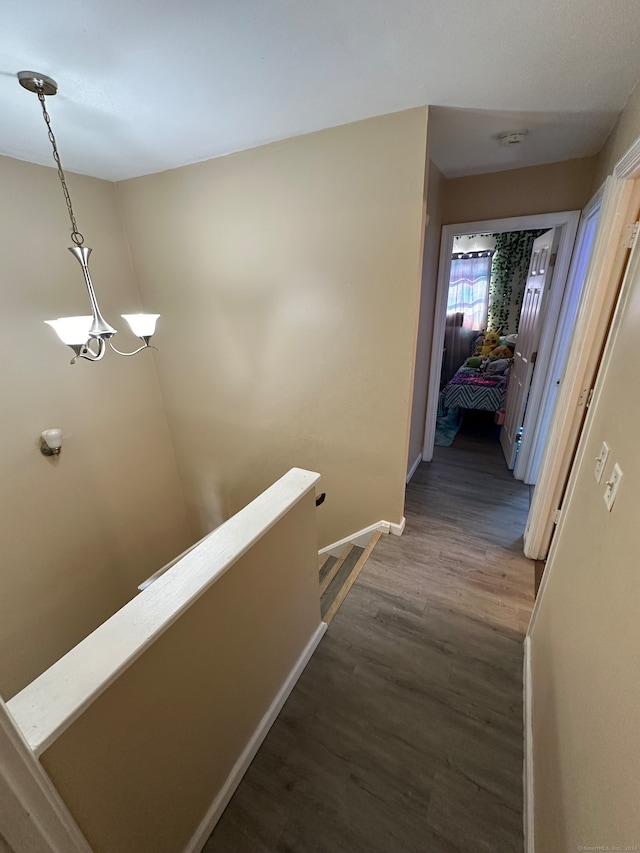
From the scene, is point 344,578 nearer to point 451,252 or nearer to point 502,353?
point 451,252

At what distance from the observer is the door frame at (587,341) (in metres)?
1.42

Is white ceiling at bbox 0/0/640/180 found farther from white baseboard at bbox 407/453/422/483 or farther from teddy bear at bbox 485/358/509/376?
teddy bear at bbox 485/358/509/376

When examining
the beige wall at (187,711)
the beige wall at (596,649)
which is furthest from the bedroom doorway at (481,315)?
the beige wall at (187,711)

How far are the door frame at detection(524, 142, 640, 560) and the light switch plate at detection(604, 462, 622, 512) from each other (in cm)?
103

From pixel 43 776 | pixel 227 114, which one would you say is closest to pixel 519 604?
pixel 43 776

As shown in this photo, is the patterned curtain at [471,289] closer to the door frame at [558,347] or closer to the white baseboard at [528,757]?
the door frame at [558,347]

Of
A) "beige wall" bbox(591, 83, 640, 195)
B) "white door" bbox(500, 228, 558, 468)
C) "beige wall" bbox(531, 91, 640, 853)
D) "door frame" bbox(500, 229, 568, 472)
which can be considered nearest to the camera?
"beige wall" bbox(531, 91, 640, 853)

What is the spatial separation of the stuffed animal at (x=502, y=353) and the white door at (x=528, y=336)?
173cm

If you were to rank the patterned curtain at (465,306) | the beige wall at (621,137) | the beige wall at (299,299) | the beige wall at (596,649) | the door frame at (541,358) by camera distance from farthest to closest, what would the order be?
the patterned curtain at (465,306) < the door frame at (541,358) < the beige wall at (299,299) < the beige wall at (621,137) < the beige wall at (596,649)

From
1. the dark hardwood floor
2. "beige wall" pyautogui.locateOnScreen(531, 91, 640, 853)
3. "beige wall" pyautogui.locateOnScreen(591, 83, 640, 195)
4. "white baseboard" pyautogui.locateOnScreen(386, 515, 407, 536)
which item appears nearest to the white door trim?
the dark hardwood floor

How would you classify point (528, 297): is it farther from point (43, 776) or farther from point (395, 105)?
point (43, 776)

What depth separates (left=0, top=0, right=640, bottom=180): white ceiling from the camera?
103cm

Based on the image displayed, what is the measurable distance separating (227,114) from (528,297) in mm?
2837

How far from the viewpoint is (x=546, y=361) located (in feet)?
8.58
